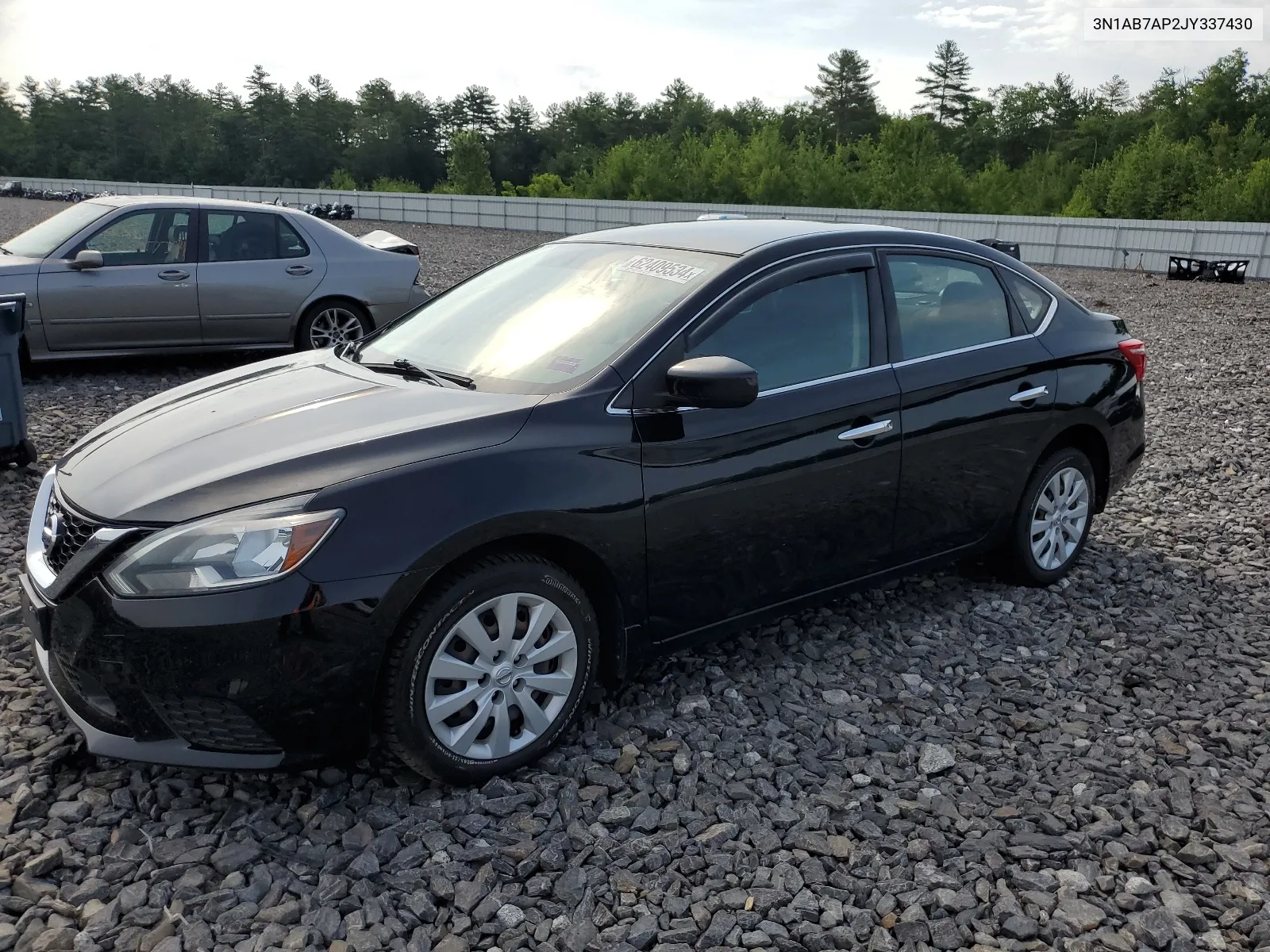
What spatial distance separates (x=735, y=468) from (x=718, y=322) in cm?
53

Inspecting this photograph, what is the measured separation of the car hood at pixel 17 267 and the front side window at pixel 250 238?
1309 mm

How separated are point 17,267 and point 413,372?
6.13 metres

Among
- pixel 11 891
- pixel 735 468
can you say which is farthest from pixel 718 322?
pixel 11 891

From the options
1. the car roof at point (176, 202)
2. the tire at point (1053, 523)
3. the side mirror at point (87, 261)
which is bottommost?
the tire at point (1053, 523)

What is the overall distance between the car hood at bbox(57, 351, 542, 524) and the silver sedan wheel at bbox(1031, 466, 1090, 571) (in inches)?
109

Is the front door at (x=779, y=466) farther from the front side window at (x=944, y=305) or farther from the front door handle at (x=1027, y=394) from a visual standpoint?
the front door handle at (x=1027, y=394)

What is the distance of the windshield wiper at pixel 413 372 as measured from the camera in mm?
3570

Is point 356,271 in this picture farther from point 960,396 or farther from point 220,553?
point 220,553

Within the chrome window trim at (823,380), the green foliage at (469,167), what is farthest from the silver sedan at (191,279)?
the green foliage at (469,167)

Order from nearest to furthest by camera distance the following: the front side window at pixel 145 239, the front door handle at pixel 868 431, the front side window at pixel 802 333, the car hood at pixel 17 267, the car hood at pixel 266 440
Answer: the car hood at pixel 266 440 → the front side window at pixel 802 333 → the front door handle at pixel 868 431 → the car hood at pixel 17 267 → the front side window at pixel 145 239

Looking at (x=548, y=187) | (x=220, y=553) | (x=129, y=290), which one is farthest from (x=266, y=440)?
(x=548, y=187)

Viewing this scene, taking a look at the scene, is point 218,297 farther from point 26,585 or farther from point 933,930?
point 933,930

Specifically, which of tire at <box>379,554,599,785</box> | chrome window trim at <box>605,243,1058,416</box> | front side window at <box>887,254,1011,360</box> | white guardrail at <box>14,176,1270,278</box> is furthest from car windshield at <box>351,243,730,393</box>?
white guardrail at <box>14,176,1270,278</box>

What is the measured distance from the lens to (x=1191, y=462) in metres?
7.39
